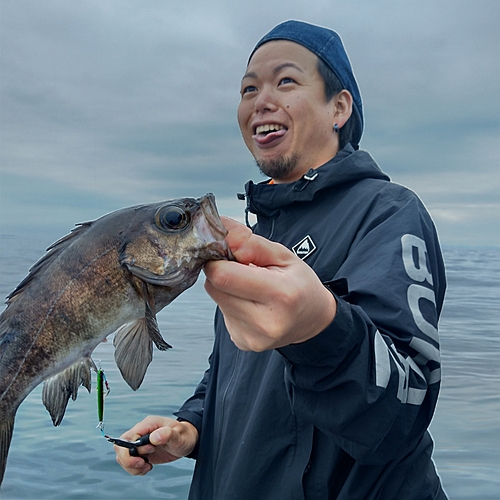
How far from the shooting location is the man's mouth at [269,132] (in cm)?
276

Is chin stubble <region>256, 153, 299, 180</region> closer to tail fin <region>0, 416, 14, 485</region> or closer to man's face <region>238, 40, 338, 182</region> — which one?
man's face <region>238, 40, 338, 182</region>

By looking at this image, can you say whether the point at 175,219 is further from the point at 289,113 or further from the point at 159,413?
the point at 159,413

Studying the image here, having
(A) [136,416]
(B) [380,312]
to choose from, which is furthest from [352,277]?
(A) [136,416]

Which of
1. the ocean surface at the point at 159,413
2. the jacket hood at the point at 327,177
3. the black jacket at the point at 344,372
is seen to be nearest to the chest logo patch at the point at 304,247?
the black jacket at the point at 344,372

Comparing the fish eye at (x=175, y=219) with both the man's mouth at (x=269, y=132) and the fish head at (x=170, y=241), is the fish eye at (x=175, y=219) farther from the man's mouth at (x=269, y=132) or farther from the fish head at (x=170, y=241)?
the man's mouth at (x=269, y=132)

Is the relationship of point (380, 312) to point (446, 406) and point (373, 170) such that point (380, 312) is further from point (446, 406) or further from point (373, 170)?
point (446, 406)

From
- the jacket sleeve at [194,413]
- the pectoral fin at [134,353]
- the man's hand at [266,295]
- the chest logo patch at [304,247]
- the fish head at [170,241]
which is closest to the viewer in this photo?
the man's hand at [266,295]

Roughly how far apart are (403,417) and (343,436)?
0.68ft

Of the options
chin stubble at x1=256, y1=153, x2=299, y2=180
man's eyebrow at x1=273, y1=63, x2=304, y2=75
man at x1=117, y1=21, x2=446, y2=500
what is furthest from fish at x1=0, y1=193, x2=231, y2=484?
man's eyebrow at x1=273, y1=63, x2=304, y2=75

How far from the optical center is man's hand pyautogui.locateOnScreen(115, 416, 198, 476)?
2.53 meters

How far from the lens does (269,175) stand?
289 cm

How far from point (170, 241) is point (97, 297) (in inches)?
11.7

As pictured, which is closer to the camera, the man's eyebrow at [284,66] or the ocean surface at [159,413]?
the man's eyebrow at [284,66]

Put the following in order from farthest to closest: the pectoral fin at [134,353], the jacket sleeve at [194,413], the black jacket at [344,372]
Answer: the jacket sleeve at [194,413], the pectoral fin at [134,353], the black jacket at [344,372]
